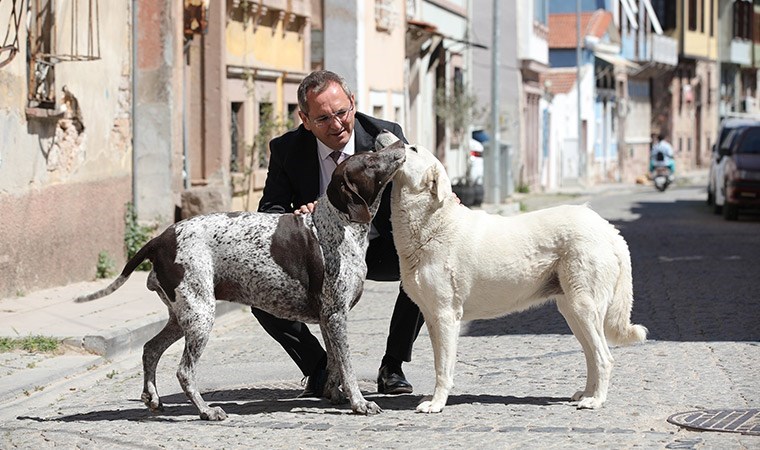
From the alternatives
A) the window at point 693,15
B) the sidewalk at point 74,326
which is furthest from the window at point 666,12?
the sidewalk at point 74,326

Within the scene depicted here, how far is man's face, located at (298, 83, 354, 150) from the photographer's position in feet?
27.3

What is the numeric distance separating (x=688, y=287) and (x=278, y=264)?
8.31m

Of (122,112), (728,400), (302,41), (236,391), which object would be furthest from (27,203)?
(302,41)

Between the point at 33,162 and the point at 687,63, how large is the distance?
64.1 m

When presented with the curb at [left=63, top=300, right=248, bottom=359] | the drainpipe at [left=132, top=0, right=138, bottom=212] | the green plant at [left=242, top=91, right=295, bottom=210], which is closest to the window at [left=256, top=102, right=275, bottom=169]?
the green plant at [left=242, top=91, right=295, bottom=210]

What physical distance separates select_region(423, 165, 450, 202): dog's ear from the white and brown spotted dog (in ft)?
0.65

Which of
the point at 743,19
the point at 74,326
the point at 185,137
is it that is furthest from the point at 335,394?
the point at 743,19

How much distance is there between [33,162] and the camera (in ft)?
47.1

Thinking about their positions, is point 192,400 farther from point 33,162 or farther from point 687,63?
point 687,63

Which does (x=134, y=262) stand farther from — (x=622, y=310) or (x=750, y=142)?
(x=750, y=142)

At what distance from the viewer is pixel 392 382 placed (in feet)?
28.4

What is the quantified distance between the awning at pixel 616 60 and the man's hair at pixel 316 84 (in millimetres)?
51731

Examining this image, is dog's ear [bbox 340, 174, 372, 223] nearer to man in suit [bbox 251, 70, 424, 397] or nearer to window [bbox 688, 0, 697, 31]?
man in suit [bbox 251, 70, 424, 397]

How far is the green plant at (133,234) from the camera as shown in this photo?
16.8 m
